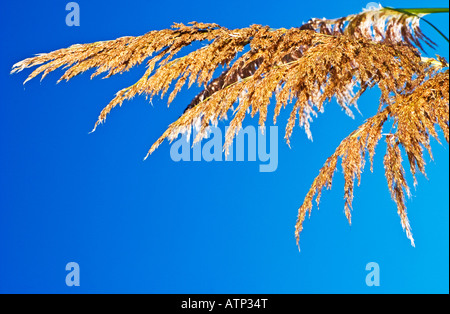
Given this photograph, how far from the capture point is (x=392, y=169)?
208cm

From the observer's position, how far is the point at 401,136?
1997mm

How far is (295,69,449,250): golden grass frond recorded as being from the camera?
74.7 inches

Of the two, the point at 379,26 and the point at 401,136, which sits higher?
the point at 379,26

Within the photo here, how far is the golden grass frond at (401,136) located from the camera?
1.90 m

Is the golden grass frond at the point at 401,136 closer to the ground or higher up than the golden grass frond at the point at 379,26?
closer to the ground

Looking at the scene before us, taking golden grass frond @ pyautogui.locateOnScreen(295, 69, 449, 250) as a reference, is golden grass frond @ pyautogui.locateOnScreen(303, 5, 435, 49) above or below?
above
